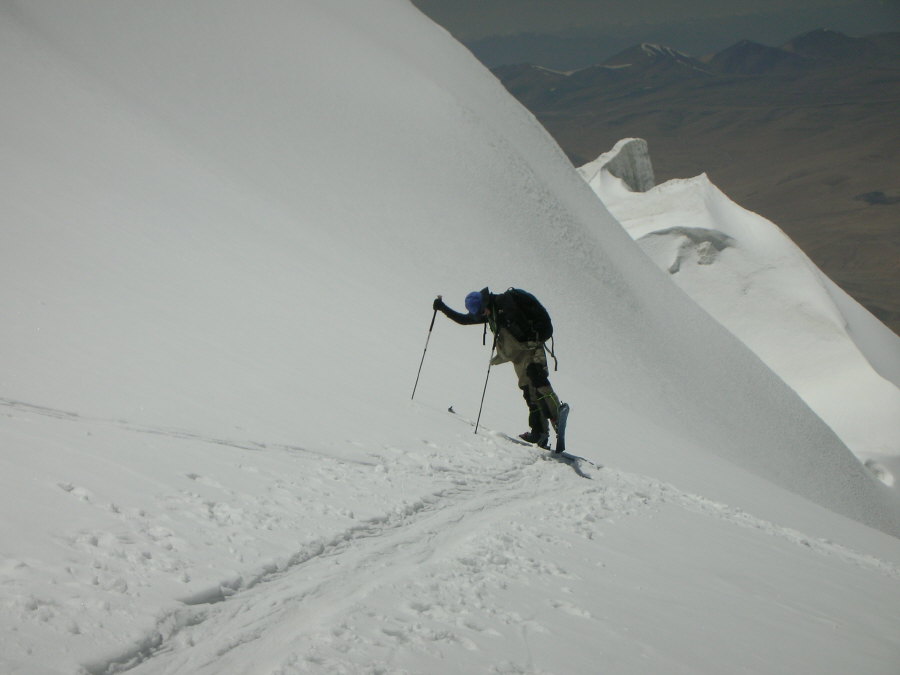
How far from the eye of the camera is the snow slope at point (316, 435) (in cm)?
354

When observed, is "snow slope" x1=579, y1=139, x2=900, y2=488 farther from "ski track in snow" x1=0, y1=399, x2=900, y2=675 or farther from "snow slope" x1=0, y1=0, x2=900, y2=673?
"ski track in snow" x1=0, y1=399, x2=900, y2=675

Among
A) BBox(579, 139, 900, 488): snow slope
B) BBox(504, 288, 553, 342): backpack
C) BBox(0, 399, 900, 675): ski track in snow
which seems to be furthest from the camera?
BBox(579, 139, 900, 488): snow slope

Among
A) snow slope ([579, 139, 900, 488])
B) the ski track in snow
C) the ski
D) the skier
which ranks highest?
snow slope ([579, 139, 900, 488])

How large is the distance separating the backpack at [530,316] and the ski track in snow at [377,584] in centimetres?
201

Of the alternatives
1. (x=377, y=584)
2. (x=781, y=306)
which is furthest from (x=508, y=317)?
(x=781, y=306)

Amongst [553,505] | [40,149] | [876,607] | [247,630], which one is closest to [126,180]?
[40,149]

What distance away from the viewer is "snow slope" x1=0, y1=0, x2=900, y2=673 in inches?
139

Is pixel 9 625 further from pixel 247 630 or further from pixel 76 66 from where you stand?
pixel 76 66

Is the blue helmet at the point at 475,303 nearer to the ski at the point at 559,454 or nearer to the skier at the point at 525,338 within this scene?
the skier at the point at 525,338

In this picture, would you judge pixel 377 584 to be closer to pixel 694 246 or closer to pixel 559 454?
pixel 559 454

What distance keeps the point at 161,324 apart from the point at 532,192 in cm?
1691

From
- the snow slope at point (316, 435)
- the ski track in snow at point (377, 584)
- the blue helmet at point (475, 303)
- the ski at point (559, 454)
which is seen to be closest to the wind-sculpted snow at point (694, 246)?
the snow slope at point (316, 435)

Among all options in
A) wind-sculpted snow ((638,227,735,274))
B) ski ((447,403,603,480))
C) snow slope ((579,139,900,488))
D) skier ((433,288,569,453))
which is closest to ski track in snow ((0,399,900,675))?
ski ((447,403,603,480))

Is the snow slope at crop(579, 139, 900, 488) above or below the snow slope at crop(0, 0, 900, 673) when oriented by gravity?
above
